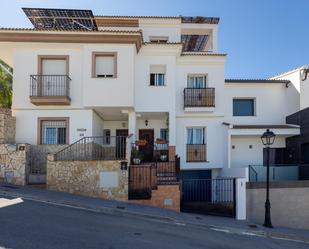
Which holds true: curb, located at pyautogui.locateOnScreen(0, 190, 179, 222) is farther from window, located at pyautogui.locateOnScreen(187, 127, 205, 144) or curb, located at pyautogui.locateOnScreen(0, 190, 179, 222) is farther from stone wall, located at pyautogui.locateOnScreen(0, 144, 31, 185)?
window, located at pyautogui.locateOnScreen(187, 127, 205, 144)

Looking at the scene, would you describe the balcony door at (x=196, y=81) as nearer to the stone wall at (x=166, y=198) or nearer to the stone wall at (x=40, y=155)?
the stone wall at (x=166, y=198)

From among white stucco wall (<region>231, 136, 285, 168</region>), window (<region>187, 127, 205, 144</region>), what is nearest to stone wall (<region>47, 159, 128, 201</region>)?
window (<region>187, 127, 205, 144</region>)

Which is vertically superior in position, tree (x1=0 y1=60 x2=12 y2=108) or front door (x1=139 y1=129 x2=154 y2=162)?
tree (x1=0 y1=60 x2=12 y2=108)

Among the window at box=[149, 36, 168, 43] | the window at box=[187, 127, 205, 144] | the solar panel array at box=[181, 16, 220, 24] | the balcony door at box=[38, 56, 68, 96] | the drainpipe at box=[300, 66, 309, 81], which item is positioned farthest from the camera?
the solar panel array at box=[181, 16, 220, 24]

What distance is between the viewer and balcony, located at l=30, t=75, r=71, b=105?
50.6 ft

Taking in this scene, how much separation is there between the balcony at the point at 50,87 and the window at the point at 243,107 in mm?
10619

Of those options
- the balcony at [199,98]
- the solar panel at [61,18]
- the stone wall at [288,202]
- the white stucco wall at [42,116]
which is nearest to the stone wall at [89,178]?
the white stucco wall at [42,116]

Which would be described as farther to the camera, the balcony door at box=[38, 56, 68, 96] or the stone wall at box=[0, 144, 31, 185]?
the balcony door at box=[38, 56, 68, 96]

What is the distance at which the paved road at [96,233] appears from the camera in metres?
7.28

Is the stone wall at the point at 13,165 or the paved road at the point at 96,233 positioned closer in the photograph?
the paved road at the point at 96,233

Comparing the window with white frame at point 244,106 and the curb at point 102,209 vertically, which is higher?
the window with white frame at point 244,106

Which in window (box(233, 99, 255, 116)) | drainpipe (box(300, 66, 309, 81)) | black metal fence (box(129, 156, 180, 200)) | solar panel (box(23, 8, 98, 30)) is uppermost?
solar panel (box(23, 8, 98, 30))

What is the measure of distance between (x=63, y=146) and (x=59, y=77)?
3.47 metres

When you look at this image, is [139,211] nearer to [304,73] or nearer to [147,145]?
[147,145]
